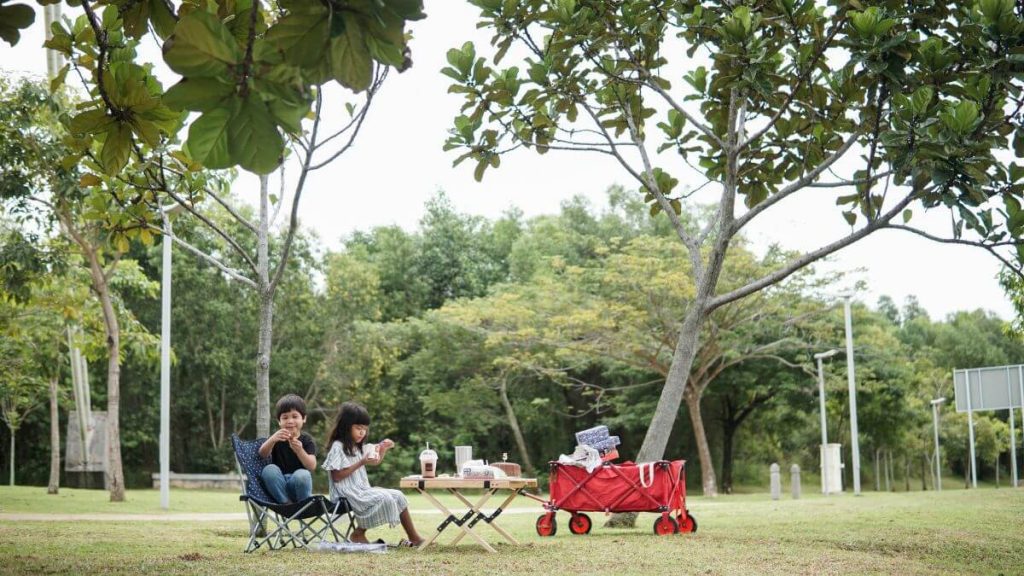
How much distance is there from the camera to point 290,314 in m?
27.9

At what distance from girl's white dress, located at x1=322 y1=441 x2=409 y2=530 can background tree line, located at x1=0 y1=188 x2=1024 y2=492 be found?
1426 centimetres

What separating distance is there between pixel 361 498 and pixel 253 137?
573 cm

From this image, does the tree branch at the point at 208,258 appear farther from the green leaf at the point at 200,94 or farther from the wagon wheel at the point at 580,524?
the green leaf at the point at 200,94

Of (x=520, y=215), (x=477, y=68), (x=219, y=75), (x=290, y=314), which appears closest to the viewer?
(x=219, y=75)

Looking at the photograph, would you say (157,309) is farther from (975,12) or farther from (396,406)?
(975,12)

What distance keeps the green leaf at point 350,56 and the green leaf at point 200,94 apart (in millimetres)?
150

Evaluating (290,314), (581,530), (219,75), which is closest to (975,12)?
→ (581,530)

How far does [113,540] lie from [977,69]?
6.74 m

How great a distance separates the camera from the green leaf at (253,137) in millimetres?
1506

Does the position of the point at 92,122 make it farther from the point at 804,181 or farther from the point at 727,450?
the point at 727,450

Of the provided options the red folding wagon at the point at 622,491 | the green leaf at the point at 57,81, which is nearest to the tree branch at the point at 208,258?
the red folding wagon at the point at 622,491

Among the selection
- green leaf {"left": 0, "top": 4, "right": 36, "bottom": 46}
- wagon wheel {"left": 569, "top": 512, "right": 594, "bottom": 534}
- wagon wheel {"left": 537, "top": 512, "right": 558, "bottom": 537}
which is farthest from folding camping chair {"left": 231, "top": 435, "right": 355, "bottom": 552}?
green leaf {"left": 0, "top": 4, "right": 36, "bottom": 46}

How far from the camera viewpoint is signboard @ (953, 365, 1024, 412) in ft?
77.2

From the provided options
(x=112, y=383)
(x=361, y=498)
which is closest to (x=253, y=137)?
(x=361, y=498)
